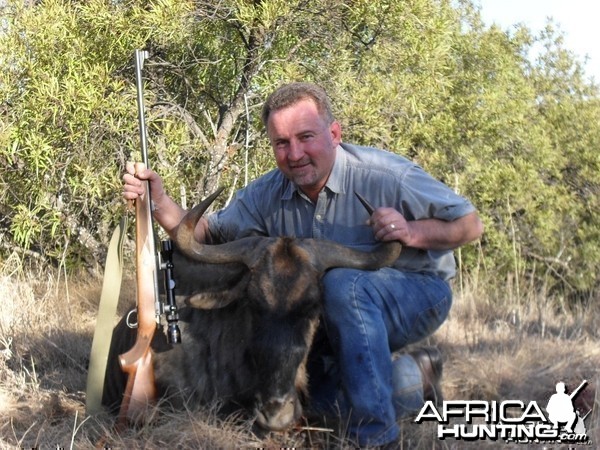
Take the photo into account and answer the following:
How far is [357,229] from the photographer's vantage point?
4.87 metres

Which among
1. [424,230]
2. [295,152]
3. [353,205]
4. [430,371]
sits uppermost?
[295,152]

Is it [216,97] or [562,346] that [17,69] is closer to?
[216,97]

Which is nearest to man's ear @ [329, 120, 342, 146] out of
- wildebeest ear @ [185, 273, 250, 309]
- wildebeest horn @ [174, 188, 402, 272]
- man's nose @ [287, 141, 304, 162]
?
man's nose @ [287, 141, 304, 162]

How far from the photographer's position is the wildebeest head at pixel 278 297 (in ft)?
13.6

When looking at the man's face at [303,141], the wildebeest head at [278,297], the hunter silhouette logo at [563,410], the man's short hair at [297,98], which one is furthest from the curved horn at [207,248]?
the hunter silhouette logo at [563,410]

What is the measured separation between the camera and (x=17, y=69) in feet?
25.6

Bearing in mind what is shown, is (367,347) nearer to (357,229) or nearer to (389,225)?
(389,225)

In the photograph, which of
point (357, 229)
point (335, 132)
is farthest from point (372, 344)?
point (335, 132)

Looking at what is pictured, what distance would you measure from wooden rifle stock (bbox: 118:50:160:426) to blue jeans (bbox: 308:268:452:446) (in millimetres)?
912

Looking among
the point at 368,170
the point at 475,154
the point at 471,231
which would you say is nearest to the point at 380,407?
the point at 471,231

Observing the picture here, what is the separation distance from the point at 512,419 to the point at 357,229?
4.59ft

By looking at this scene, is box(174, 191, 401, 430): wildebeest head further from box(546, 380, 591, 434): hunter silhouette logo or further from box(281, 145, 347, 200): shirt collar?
box(546, 380, 591, 434): hunter silhouette logo

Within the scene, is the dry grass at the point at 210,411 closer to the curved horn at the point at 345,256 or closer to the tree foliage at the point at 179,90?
the curved horn at the point at 345,256

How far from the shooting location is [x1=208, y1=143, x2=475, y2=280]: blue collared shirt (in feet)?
15.4
